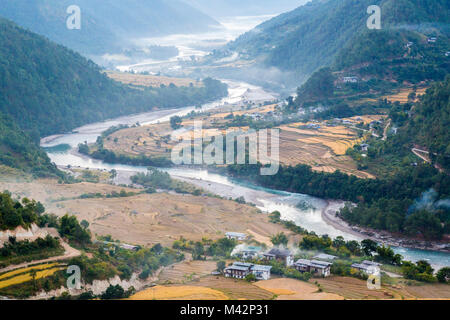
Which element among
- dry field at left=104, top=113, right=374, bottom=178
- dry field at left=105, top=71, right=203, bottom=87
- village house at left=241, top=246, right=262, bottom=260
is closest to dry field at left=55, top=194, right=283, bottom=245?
village house at left=241, top=246, right=262, bottom=260

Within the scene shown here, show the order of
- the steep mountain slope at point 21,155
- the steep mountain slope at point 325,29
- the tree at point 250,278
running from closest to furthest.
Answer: the tree at point 250,278, the steep mountain slope at point 21,155, the steep mountain slope at point 325,29

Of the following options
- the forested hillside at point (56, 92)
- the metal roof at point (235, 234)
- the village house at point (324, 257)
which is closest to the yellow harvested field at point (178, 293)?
the village house at point (324, 257)

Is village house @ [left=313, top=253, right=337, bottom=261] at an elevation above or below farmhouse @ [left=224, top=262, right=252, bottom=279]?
below

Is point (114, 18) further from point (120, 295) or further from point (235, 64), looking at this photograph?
point (120, 295)

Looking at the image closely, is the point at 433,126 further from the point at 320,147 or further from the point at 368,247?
the point at 368,247

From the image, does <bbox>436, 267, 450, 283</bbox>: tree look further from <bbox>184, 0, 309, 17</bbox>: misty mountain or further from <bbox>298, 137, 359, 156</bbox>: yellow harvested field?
<bbox>184, 0, 309, 17</bbox>: misty mountain

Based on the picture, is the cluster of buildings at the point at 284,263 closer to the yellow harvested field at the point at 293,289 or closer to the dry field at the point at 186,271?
the yellow harvested field at the point at 293,289
